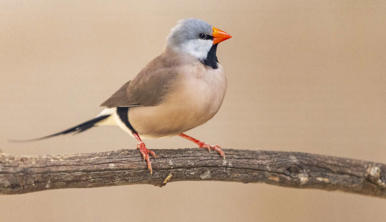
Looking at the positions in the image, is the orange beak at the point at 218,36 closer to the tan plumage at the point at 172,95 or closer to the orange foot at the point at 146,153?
the tan plumage at the point at 172,95

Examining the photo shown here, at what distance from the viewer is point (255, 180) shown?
157 cm

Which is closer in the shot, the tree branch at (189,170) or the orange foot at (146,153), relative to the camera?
the tree branch at (189,170)

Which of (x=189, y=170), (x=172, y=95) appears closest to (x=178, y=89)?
(x=172, y=95)

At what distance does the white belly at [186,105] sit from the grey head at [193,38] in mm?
65

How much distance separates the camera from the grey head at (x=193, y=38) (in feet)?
4.86

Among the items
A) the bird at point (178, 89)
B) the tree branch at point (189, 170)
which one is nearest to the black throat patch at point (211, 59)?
the bird at point (178, 89)

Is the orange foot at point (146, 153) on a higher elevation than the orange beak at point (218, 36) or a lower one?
lower

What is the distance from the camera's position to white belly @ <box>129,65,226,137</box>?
4.70 ft

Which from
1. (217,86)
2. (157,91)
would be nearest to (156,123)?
(157,91)

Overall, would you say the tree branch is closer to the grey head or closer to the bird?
the bird

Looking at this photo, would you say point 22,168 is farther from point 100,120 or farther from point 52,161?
point 100,120

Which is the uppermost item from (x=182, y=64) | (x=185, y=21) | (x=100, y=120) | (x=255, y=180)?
(x=185, y=21)

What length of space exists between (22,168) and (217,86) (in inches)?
24.1

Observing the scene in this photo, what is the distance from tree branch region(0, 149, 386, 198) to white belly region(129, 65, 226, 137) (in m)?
0.10
